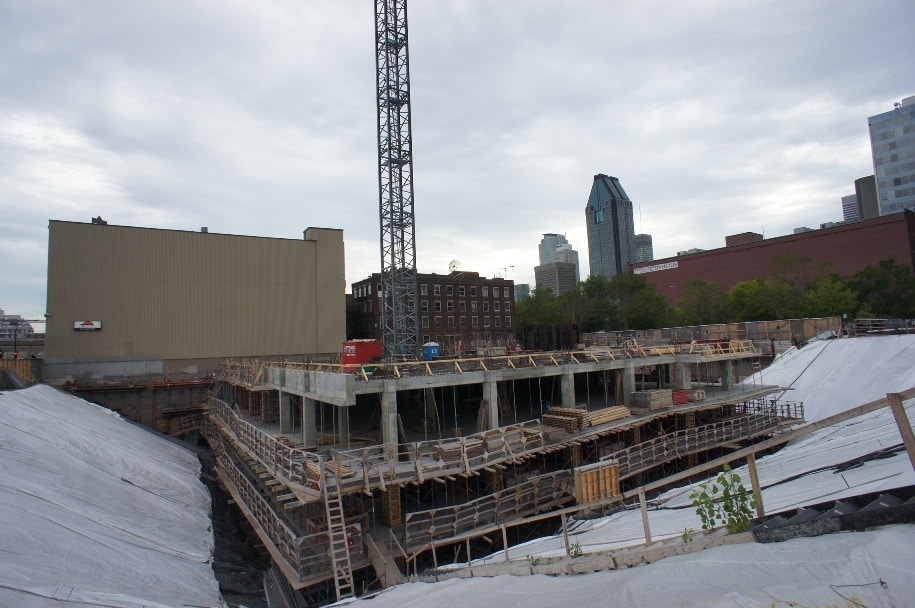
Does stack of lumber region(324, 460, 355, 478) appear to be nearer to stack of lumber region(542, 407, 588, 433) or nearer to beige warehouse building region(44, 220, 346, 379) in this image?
stack of lumber region(542, 407, 588, 433)

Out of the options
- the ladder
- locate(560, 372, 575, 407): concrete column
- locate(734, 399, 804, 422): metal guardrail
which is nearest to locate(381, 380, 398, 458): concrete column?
the ladder

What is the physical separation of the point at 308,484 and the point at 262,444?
6005mm

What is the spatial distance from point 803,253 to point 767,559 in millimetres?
103139

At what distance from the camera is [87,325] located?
44969 millimetres

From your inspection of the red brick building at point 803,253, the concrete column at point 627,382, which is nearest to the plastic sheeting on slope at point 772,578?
the concrete column at point 627,382

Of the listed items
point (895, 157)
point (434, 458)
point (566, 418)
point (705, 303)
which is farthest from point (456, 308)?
point (895, 157)

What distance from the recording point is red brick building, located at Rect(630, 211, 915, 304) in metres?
79.4

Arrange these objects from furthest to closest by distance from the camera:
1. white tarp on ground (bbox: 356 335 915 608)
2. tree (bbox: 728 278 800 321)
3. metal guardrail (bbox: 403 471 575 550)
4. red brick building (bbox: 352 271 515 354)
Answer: red brick building (bbox: 352 271 515 354)
tree (bbox: 728 278 800 321)
metal guardrail (bbox: 403 471 575 550)
white tarp on ground (bbox: 356 335 915 608)

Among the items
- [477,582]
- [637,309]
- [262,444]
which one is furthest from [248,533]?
[637,309]

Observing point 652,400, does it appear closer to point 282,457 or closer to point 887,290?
point 282,457

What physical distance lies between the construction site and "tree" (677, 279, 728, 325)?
141ft

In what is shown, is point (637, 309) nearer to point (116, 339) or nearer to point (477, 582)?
point (116, 339)

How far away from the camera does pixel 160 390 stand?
43625 mm

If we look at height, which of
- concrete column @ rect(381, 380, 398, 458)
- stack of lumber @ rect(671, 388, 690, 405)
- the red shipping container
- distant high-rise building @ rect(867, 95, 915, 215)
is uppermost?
distant high-rise building @ rect(867, 95, 915, 215)
